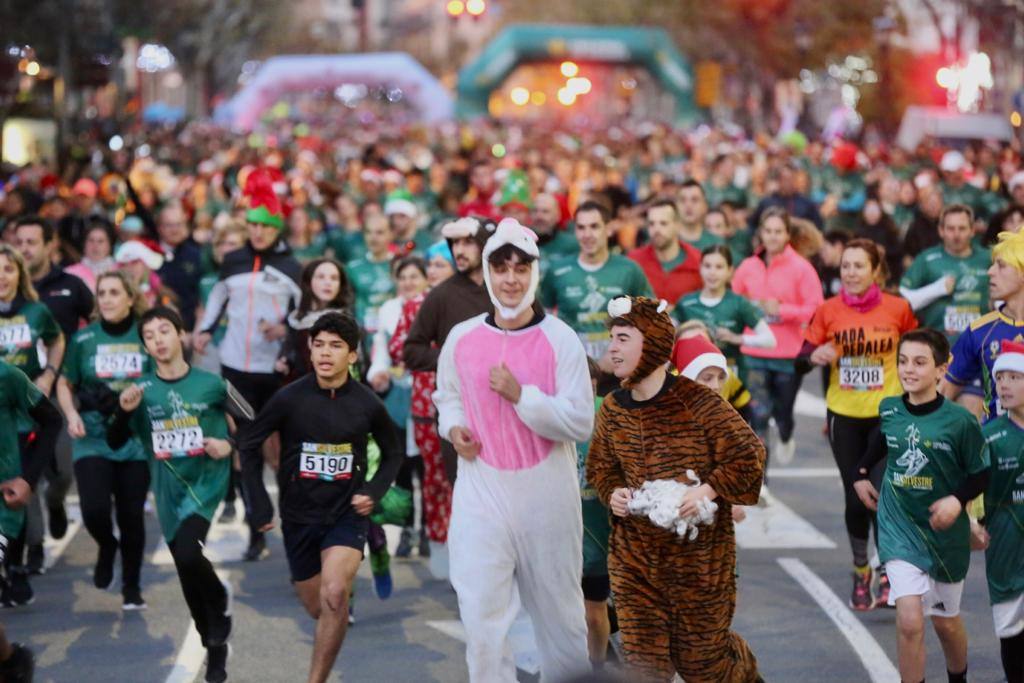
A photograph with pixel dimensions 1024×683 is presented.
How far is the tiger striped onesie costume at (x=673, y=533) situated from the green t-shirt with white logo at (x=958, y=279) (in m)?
5.68

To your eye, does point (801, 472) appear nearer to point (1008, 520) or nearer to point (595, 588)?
point (595, 588)

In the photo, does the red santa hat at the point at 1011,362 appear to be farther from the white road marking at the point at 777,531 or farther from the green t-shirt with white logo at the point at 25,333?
the green t-shirt with white logo at the point at 25,333

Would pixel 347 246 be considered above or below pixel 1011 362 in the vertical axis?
above

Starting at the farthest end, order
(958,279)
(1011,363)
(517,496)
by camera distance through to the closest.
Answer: (958,279), (1011,363), (517,496)

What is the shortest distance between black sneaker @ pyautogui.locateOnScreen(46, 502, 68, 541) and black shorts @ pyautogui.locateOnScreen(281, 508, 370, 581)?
3.48 meters

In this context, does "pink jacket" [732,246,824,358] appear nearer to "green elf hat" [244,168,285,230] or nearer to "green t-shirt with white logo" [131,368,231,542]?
"green elf hat" [244,168,285,230]

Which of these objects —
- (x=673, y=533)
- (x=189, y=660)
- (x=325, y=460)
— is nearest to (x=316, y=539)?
(x=325, y=460)

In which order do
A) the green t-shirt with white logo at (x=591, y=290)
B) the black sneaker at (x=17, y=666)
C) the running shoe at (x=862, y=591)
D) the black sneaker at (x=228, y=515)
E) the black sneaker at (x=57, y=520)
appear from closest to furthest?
the black sneaker at (x=17, y=666) < the running shoe at (x=862, y=591) < the green t-shirt with white logo at (x=591, y=290) < the black sneaker at (x=57, y=520) < the black sneaker at (x=228, y=515)

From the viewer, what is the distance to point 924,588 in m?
7.66

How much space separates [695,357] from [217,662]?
2.56m

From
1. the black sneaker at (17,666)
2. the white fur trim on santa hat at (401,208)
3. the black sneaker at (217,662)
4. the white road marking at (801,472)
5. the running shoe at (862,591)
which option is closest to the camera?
the black sneaker at (17,666)

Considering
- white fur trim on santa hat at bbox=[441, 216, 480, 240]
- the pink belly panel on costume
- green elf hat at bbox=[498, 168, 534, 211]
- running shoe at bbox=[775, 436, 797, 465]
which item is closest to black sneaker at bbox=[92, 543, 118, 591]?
white fur trim on santa hat at bbox=[441, 216, 480, 240]

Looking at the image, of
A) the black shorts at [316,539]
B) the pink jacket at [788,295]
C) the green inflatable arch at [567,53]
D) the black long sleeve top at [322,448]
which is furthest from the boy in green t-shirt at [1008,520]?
the green inflatable arch at [567,53]

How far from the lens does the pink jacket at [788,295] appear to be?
13.0 meters
